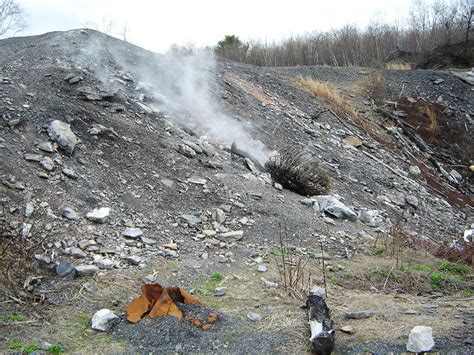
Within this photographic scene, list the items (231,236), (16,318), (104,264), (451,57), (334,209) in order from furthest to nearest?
(451,57), (334,209), (231,236), (104,264), (16,318)

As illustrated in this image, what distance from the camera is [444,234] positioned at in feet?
23.5

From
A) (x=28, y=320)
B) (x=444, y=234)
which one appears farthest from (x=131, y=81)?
(x=444, y=234)

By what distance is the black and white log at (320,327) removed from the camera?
2754mm

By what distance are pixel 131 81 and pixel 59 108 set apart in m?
2.09

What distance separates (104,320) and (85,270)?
734mm

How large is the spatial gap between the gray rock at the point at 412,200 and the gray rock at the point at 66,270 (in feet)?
20.1

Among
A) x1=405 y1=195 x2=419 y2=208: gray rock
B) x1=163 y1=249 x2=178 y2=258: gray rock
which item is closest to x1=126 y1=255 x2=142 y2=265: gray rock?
x1=163 y1=249 x2=178 y2=258: gray rock

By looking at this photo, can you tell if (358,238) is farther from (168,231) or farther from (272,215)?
(168,231)

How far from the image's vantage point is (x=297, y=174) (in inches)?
256

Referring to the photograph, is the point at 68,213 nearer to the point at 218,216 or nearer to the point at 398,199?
the point at 218,216

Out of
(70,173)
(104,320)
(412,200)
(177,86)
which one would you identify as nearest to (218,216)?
(70,173)

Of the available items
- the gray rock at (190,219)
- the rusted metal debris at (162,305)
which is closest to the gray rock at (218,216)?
the gray rock at (190,219)

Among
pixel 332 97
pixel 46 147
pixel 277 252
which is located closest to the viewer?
pixel 277 252

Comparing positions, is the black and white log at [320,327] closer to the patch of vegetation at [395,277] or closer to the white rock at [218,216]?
the patch of vegetation at [395,277]
